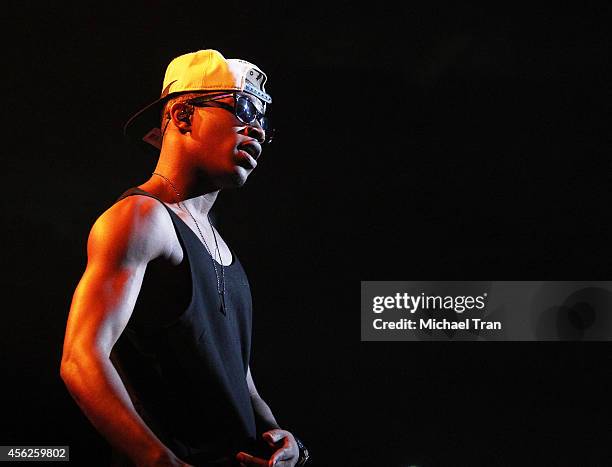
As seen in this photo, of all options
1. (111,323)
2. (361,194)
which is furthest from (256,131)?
(361,194)

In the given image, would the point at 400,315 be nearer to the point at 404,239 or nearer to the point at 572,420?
the point at 404,239

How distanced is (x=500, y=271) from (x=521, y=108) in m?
0.69

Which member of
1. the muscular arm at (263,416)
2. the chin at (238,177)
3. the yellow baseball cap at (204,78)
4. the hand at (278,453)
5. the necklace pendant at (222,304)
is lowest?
the hand at (278,453)

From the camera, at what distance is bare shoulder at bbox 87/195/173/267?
1.07 m

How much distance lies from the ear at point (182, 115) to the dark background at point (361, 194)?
3.08ft

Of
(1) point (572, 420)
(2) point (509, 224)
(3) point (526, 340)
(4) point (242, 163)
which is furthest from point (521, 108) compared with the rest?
(4) point (242, 163)

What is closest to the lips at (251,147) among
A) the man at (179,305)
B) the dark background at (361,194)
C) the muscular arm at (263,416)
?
the man at (179,305)

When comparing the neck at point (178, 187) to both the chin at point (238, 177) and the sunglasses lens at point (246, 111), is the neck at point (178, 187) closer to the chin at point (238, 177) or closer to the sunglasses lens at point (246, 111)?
the chin at point (238, 177)

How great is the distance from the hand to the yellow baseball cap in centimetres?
74

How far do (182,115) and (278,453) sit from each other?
0.73 metres

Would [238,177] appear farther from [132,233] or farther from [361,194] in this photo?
[361,194]

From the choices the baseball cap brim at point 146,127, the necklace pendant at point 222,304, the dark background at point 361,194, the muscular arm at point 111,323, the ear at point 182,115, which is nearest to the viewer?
the muscular arm at point 111,323

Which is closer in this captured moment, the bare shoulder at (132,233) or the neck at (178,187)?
the bare shoulder at (132,233)

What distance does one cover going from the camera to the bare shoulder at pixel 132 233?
1.07 m
